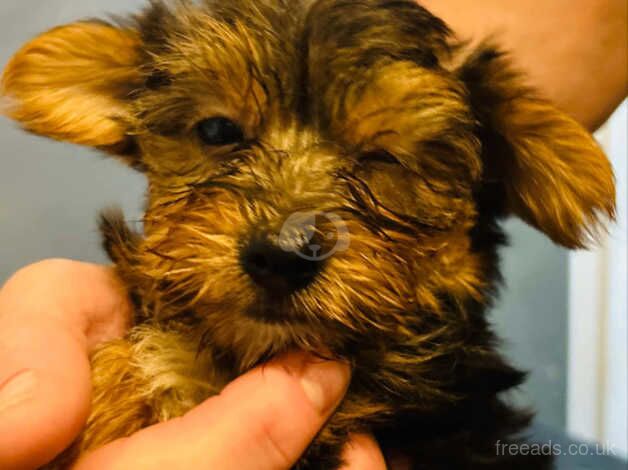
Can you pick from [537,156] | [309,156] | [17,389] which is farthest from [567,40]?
[17,389]

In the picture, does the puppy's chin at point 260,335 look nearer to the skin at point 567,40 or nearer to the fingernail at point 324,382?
the fingernail at point 324,382

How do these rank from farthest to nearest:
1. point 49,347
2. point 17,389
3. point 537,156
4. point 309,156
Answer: point 537,156 → point 309,156 → point 49,347 → point 17,389

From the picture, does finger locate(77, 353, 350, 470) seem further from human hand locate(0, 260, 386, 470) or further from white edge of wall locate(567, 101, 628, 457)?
white edge of wall locate(567, 101, 628, 457)

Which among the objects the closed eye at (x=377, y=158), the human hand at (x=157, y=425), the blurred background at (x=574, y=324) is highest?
the closed eye at (x=377, y=158)

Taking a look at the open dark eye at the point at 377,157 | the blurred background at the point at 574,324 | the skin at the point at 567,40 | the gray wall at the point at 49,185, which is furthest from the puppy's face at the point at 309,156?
the blurred background at the point at 574,324

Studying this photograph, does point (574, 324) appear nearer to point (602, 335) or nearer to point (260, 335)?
point (602, 335)

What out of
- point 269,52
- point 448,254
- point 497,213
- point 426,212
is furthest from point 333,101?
point 497,213

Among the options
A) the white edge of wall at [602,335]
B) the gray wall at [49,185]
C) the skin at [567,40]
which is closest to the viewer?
the gray wall at [49,185]
